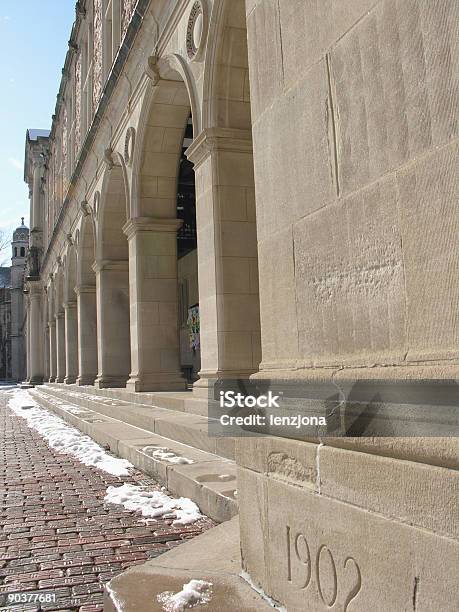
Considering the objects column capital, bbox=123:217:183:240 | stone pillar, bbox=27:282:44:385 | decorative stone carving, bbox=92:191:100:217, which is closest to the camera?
column capital, bbox=123:217:183:240

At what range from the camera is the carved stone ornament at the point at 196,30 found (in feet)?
25.4

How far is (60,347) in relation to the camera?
26906 mm

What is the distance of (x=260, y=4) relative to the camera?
10.3 feet

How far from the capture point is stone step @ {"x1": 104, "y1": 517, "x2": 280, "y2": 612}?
239cm

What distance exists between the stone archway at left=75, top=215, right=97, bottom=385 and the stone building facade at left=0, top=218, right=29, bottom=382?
2026 inches

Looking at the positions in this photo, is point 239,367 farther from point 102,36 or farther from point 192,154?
point 102,36

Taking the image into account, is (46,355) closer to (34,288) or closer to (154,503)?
(34,288)

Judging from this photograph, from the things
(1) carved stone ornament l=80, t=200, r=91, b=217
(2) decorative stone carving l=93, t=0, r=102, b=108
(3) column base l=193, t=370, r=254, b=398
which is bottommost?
(3) column base l=193, t=370, r=254, b=398

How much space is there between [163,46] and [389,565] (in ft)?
30.9

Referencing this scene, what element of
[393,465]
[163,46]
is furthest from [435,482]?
[163,46]

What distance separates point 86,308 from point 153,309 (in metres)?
8.51

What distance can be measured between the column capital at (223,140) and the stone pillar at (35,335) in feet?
102
